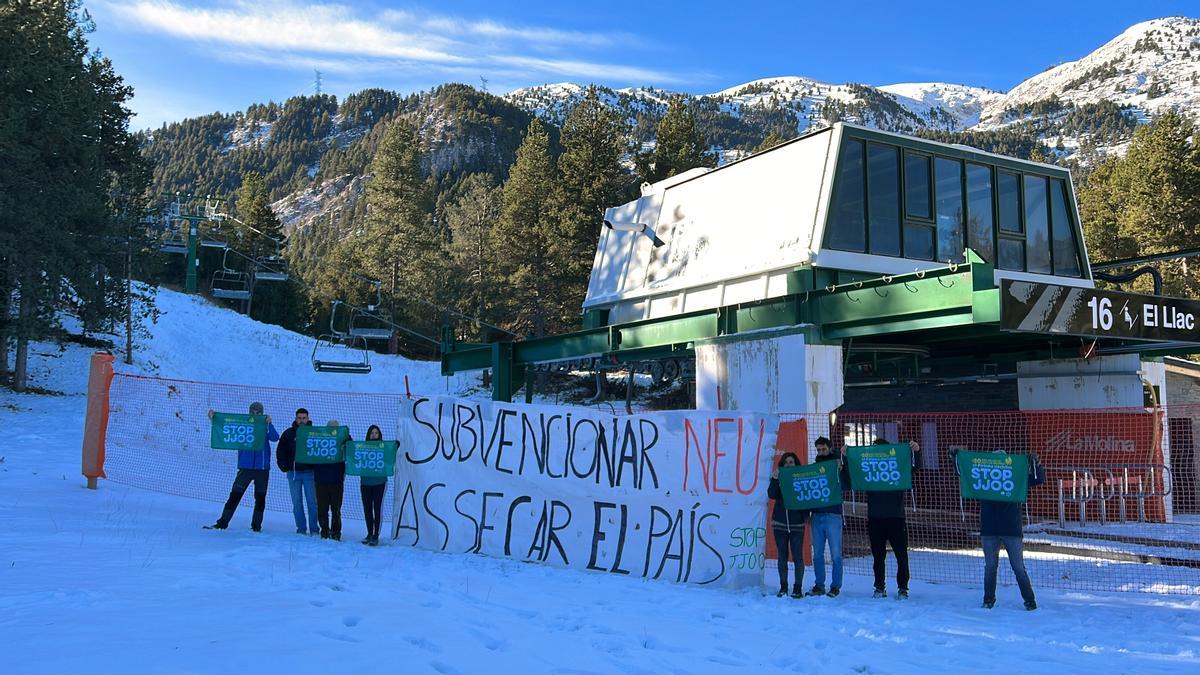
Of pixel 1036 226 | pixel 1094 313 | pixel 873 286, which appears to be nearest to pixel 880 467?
pixel 873 286

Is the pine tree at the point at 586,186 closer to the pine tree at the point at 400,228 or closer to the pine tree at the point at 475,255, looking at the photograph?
the pine tree at the point at 475,255

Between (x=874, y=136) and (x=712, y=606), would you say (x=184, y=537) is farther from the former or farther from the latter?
(x=874, y=136)

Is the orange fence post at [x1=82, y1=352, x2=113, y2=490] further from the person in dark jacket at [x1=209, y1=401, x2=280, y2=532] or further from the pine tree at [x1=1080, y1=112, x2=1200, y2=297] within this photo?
the pine tree at [x1=1080, y1=112, x2=1200, y2=297]

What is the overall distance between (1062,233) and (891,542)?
1136 centimetres

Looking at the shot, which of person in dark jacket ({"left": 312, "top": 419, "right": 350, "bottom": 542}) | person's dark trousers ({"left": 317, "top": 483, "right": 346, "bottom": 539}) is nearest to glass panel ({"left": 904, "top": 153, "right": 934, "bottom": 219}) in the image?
person in dark jacket ({"left": 312, "top": 419, "right": 350, "bottom": 542})

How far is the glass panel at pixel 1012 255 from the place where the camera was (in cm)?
1694

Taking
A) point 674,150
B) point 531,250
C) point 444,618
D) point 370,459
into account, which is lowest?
point 444,618

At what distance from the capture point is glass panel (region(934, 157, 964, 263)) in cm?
1631

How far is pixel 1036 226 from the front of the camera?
17.5 m

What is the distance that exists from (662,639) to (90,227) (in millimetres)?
28506

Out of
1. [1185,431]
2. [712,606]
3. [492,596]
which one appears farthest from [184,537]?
[1185,431]

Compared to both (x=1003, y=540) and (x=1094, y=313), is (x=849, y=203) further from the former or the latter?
(x=1003, y=540)

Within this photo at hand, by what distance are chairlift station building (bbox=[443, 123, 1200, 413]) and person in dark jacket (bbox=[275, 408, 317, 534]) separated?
717 cm

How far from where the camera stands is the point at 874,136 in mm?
15719
